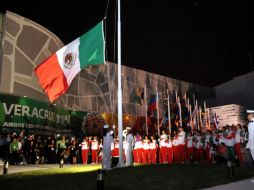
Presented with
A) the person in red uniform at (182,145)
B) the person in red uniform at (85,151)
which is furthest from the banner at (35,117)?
the person in red uniform at (182,145)

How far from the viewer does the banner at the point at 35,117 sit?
17.9 m

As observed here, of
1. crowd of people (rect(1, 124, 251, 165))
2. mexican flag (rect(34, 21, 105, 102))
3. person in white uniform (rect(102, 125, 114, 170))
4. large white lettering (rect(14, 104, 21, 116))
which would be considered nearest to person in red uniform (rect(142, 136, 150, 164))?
crowd of people (rect(1, 124, 251, 165))

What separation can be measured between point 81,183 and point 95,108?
17759mm

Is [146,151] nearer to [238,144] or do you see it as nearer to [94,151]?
[94,151]

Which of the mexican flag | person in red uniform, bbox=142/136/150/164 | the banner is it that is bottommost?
person in red uniform, bbox=142/136/150/164

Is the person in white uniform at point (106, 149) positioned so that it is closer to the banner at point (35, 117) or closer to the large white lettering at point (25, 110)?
the banner at point (35, 117)

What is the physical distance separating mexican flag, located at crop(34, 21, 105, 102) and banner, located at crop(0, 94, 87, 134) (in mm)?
4914

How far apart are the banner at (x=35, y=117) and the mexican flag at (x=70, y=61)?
4914mm

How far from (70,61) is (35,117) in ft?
24.4

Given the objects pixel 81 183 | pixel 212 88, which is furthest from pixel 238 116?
pixel 81 183

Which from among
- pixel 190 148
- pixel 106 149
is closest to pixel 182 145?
pixel 190 148

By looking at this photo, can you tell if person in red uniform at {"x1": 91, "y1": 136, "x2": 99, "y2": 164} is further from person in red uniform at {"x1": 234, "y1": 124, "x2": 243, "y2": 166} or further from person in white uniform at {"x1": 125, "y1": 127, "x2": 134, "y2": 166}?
person in red uniform at {"x1": 234, "y1": 124, "x2": 243, "y2": 166}

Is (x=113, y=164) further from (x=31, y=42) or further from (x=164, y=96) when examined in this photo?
(x=164, y=96)

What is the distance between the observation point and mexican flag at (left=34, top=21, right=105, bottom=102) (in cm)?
1299
